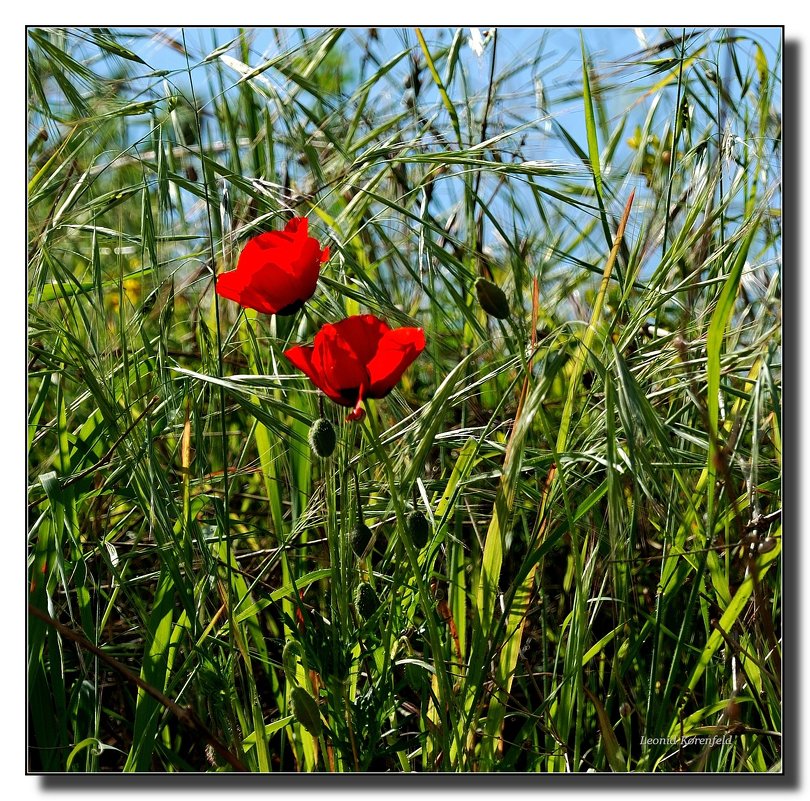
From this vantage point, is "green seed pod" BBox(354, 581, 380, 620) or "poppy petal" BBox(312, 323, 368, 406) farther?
"green seed pod" BBox(354, 581, 380, 620)

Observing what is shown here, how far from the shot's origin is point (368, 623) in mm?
925

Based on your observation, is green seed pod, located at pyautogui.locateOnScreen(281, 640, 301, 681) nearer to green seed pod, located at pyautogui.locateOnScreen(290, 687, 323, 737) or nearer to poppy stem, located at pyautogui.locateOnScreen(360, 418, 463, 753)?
green seed pod, located at pyautogui.locateOnScreen(290, 687, 323, 737)

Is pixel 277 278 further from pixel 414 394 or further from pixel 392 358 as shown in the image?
pixel 414 394

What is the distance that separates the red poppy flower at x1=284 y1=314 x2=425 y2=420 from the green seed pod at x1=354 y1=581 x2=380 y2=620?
0.20 meters

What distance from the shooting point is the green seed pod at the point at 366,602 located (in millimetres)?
925

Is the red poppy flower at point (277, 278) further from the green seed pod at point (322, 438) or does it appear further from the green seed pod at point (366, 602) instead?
the green seed pod at point (366, 602)

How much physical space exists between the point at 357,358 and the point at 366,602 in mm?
268

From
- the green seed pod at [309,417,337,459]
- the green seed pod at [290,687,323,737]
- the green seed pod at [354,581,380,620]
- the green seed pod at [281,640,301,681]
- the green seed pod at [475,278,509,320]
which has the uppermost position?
the green seed pod at [475,278,509,320]

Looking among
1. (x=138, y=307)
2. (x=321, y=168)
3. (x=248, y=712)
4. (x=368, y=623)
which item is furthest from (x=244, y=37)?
(x=248, y=712)

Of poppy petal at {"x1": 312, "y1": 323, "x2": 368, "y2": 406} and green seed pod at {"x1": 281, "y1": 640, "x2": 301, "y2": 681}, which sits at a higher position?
poppy petal at {"x1": 312, "y1": 323, "x2": 368, "y2": 406}

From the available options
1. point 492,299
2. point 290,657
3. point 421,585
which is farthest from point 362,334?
point 290,657

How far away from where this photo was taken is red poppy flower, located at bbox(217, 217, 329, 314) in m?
0.85

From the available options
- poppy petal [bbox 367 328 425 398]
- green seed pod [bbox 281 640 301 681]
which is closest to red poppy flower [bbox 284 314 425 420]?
poppy petal [bbox 367 328 425 398]

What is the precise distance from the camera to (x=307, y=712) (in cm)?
90
